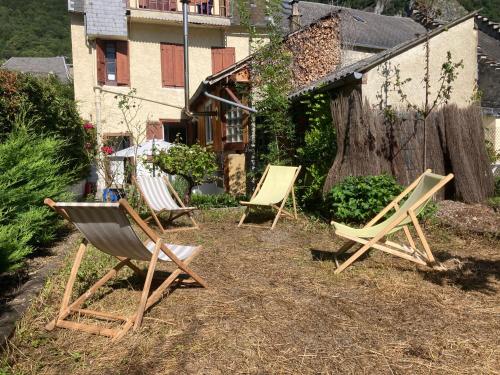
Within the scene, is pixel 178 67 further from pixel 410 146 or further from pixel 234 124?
pixel 410 146

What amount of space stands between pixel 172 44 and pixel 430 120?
12046 millimetres

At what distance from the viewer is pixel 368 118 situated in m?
6.64

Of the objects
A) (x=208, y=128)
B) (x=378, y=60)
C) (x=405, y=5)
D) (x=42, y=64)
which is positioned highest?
(x=405, y=5)

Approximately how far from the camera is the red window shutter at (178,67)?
16.4 metres

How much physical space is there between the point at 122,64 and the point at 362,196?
40.3 feet

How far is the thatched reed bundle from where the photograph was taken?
6.66 metres

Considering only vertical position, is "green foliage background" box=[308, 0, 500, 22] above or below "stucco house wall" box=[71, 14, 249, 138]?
above

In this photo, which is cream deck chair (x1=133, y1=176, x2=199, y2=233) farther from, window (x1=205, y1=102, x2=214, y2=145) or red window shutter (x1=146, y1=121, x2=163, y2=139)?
red window shutter (x1=146, y1=121, x2=163, y2=139)

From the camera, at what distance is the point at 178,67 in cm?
1641

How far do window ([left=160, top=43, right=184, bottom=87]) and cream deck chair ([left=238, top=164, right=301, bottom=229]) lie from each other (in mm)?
10007

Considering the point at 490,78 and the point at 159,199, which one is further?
the point at 490,78

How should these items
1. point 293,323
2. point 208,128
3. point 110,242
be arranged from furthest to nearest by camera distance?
point 208,128 < point 110,242 < point 293,323

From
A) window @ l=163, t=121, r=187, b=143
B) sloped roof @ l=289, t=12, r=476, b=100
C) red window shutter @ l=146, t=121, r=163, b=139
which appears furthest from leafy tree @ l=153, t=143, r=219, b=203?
window @ l=163, t=121, r=187, b=143

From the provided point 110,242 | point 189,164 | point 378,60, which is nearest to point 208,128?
point 189,164
